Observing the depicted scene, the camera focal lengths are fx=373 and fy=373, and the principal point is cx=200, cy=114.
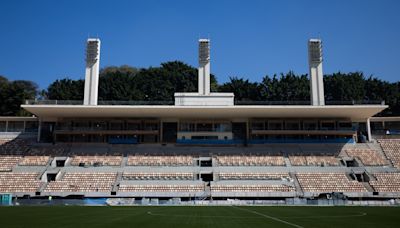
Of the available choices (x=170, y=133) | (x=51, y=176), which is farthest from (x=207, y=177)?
(x=51, y=176)

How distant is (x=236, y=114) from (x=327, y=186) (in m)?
Answer: 14.8

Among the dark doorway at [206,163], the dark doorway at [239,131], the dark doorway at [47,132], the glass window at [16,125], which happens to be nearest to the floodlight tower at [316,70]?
the dark doorway at [239,131]

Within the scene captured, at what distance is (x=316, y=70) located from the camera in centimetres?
4809

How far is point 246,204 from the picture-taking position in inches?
1377

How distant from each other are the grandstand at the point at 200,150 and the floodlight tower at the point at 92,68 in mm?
132

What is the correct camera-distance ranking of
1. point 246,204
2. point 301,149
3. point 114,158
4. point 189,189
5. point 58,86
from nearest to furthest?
1. point 246,204
2. point 189,189
3. point 114,158
4. point 301,149
5. point 58,86

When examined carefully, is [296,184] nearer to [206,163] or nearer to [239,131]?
[206,163]

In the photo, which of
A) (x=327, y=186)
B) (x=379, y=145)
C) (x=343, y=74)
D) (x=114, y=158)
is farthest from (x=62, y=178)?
(x=343, y=74)

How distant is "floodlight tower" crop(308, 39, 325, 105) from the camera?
4756 centimetres

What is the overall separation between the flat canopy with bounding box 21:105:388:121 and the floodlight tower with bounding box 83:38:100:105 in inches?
94.6

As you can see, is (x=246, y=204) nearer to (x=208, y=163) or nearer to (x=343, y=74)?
(x=208, y=163)

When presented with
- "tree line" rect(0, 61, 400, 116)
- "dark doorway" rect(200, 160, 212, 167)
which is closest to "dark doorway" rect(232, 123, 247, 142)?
"dark doorway" rect(200, 160, 212, 167)

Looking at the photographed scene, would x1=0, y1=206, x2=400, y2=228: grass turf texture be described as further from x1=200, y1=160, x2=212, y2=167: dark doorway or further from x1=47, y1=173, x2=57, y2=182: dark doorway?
x1=200, y1=160, x2=212, y2=167: dark doorway

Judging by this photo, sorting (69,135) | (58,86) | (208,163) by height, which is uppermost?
(58,86)
